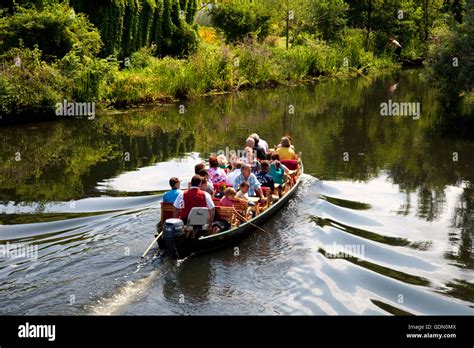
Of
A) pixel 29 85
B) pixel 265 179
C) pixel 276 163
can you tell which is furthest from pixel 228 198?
pixel 29 85

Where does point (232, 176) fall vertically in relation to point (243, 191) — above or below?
above

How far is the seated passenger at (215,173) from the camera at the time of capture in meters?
14.2

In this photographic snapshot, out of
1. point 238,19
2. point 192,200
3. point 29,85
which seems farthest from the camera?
point 238,19

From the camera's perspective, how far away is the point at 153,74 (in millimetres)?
30938

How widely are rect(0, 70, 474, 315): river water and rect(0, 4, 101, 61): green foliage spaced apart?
367 centimetres

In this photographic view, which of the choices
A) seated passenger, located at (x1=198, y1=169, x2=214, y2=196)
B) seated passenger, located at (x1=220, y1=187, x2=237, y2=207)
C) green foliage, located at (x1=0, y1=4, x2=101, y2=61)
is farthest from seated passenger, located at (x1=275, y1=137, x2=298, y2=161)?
green foliage, located at (x1=0, y1=4, x2=101, y2=61)

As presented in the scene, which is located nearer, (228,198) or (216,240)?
(216,240)

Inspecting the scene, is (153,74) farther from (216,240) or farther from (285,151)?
(216,240)

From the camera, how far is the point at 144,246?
39.3 feet

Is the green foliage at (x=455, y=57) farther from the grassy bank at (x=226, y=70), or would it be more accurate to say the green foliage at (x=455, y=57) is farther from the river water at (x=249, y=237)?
the grassy bank at (x=226, y=70)

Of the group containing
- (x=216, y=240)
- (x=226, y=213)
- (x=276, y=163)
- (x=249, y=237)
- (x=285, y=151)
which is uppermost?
(x=285, y=151)

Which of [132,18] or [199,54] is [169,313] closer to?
[199,54]

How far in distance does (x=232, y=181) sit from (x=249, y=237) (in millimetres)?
1516
